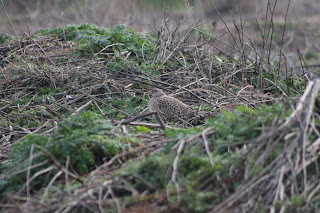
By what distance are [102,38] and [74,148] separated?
4.87 metres

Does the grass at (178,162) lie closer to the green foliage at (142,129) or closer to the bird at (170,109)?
the green foliage at (142,129)

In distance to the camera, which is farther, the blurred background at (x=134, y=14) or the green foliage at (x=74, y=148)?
the blurred background at (x=134, y=14)

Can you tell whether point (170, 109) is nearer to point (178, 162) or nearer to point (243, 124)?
point (243, 124)

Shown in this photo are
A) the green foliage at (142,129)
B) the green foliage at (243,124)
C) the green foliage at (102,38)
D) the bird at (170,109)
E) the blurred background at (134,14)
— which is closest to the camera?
the green foliage at (243,124)

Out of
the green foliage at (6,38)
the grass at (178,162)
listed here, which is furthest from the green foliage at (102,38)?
the grass at (178,162)

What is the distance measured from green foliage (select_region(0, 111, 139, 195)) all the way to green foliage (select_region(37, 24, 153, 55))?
13.5 feet

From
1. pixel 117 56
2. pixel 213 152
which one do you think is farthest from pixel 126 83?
pixel 213 152

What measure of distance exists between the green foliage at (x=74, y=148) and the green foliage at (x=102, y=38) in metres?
4.10

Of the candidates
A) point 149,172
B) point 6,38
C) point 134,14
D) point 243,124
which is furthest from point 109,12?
point 149,172

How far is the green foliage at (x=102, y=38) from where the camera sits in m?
9.13

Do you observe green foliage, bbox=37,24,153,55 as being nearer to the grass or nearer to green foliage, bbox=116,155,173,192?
the grass

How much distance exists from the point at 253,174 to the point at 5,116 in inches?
172

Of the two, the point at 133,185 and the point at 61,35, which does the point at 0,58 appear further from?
the point at 133,185

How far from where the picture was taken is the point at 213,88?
25.2 feet
